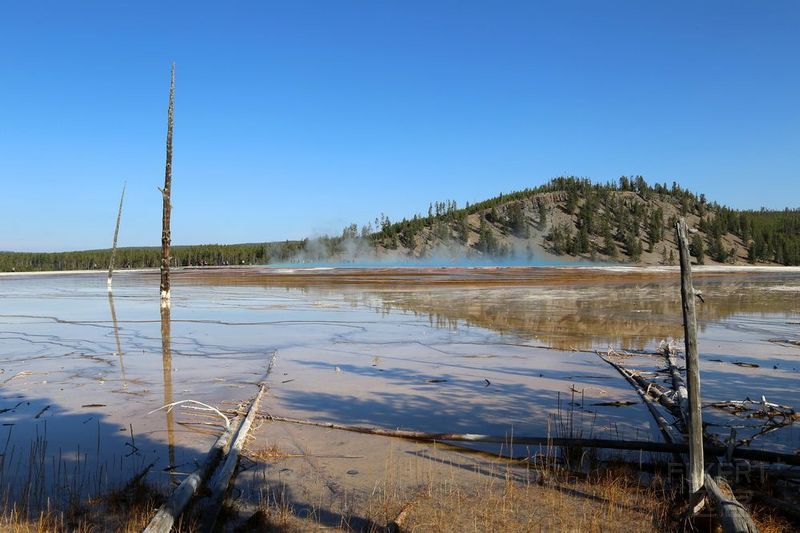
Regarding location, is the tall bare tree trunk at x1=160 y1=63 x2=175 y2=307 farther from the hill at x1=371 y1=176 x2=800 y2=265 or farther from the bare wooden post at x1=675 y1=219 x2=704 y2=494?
the hill at x1=371 y1=176 x2=800 y2=265

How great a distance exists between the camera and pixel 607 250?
4781 inches

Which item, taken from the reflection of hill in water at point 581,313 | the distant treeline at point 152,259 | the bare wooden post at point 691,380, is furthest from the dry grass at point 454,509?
the distant treeline at point 152,259

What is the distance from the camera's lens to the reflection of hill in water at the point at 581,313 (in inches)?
606

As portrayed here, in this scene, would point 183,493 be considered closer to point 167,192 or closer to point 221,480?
point 221,480

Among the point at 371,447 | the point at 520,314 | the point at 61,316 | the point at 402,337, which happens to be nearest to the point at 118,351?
the point at 402,337

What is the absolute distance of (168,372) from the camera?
9.96m

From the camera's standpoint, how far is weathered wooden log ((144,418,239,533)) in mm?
3994

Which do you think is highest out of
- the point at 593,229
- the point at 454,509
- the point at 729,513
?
the point at 593,229

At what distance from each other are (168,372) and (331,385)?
9.98 ft

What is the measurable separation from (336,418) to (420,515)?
9.76 feet

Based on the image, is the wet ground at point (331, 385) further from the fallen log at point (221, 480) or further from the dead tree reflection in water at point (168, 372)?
the fallen log at point (221, 480)

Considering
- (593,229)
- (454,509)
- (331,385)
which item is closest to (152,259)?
(593,229)

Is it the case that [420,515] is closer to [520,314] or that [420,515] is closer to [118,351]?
[118,351]

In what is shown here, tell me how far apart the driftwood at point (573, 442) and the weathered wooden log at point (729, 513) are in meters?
1.16
